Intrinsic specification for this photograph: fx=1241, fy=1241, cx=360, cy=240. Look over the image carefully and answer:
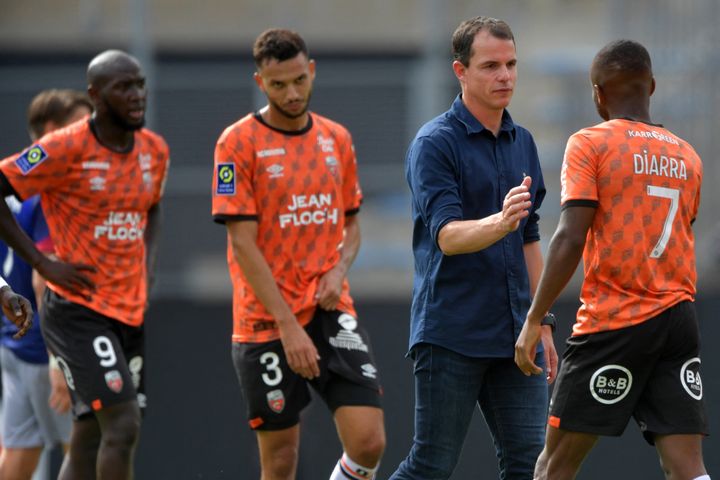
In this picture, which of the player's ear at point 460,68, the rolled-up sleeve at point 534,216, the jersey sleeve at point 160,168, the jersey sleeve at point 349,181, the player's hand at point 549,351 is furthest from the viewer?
the jersey sleeve at point 160,168

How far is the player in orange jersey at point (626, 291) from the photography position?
15.7 feet

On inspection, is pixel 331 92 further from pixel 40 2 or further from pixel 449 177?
pixel 449 177

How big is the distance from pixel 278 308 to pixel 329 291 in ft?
1.07

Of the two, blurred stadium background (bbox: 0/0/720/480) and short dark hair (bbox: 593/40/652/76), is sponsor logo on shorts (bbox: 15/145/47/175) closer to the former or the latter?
blurred stadium background (bbox: 0/0/720/480)

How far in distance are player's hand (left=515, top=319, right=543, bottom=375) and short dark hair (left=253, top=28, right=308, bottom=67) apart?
5.95 feet

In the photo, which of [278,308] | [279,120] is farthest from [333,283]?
[279,120]

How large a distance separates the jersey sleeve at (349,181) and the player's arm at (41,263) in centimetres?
131

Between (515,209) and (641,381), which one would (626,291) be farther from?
(515,209)

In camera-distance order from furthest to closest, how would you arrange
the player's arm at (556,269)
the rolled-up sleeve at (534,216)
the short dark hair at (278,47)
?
the short dark hair at (278,47) < the rolled-up sleeve at (534,216) < the player's arm at (556,269)

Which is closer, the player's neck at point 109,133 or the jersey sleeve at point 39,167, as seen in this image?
the jersey sleeve at point 39,167

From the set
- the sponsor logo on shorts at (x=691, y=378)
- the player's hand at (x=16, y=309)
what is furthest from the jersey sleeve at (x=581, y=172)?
the player's hand at (x=16, y=309)

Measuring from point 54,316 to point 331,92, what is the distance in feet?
22.6

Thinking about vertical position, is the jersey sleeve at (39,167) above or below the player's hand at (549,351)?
above

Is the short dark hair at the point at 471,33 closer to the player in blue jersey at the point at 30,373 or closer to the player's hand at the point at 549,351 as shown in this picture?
the player's hand at the point at 549,351
